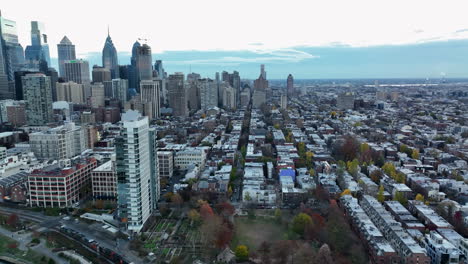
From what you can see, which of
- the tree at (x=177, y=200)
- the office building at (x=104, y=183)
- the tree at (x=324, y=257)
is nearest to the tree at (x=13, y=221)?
the office building at (x=104, y=183)

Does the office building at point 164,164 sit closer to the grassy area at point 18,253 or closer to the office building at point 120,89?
the grassy area at point 18,253

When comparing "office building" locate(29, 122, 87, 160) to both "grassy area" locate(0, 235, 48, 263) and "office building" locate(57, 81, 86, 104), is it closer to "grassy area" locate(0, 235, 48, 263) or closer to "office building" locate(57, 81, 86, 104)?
"grassy area" locate(0, 235, 48, 263)

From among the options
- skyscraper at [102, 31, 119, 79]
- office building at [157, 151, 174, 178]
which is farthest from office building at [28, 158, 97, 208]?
skyscraper at [102, 31, 119, 79]

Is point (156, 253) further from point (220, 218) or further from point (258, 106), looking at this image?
point (258, 106)

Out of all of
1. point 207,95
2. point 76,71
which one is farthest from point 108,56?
point 207,95

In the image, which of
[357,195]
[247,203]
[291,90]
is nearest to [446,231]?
[357,195]

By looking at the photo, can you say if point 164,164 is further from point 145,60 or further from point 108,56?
point 108,56
